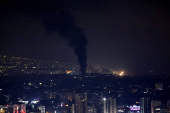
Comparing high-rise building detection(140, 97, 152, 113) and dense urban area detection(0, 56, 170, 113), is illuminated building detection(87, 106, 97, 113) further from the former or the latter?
high-rise building detection(140, 97, 152, 113)

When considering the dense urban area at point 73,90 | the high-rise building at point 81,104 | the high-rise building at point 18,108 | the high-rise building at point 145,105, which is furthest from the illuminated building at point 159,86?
the high-rise building at point 18,108

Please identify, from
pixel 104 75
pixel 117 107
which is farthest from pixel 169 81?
pixel 117 107

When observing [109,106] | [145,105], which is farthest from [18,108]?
[145,105]

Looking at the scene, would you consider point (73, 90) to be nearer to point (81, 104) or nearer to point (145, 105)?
point (81, 104)

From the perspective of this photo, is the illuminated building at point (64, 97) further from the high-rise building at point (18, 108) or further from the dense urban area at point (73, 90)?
the high-rise building at point (18, 108)

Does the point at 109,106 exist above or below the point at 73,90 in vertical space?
below

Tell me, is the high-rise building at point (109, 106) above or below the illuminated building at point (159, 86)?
below

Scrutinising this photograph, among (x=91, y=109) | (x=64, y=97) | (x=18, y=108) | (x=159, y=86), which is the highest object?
(x=159, y=86)

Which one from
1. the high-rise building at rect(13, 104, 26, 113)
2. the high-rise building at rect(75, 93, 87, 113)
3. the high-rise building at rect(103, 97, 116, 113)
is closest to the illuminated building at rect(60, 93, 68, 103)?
the high-rise building at rect(75, 93, 87, 113)
